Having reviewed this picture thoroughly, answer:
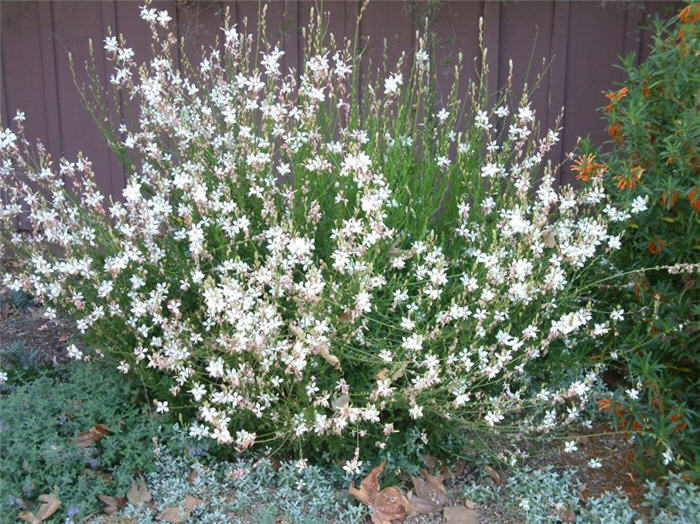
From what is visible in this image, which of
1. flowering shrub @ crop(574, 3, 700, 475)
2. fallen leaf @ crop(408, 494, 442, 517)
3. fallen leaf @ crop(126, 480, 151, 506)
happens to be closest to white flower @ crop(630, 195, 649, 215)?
flowering shrub @ crop(574, 3, 700, 475)

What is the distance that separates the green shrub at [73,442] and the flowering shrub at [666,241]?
178 centimetres

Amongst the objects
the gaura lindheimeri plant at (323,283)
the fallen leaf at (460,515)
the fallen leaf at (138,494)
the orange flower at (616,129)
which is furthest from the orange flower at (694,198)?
the fallen leaf at (138,494)

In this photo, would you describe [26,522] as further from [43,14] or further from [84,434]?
[43,14]

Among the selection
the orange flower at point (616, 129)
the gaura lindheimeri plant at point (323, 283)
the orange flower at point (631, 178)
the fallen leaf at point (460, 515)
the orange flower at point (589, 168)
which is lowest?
the fallen leaf at point (460, 515)

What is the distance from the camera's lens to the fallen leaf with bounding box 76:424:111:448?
2637mm

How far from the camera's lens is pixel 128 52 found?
2840mm

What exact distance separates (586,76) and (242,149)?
2.46m

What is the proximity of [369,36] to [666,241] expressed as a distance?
8.46ft

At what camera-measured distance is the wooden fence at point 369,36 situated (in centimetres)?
427

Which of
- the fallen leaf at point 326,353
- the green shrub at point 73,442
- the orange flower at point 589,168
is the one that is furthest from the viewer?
the orange flower at point 589,168

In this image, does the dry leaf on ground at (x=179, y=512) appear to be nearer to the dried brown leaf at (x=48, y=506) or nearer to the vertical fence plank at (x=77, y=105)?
the dried brown leaf at (x=48, y=506)

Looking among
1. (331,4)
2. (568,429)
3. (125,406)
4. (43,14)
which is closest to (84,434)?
(125,406)

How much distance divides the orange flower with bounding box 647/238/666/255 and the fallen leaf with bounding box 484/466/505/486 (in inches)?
40.0

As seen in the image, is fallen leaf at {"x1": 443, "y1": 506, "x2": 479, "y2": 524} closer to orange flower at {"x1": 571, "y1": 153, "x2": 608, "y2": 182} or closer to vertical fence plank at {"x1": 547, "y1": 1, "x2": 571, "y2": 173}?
orange flower at {"x1": 571, "y1": 153, "x2": 608, "y2": 182}
